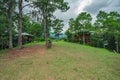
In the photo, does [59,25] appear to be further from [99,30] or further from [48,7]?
[48,7]

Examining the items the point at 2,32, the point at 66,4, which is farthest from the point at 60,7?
the point at 2,32

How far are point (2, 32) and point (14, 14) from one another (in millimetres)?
6941

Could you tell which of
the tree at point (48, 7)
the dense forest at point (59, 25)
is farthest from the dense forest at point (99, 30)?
the tree at point (48, 7)

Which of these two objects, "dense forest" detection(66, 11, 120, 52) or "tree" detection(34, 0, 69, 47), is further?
"dense forest" detection(66, 11, 120, 52)

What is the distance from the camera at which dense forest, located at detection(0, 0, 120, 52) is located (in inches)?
909

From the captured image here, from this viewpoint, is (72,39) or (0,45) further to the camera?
(72,39)

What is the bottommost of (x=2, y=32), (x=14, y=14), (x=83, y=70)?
(x=83, y=70)

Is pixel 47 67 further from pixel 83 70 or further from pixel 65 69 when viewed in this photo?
pixel 83 70

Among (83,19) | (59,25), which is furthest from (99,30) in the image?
(59,25)

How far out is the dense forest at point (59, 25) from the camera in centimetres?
2310

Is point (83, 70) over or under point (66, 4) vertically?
under

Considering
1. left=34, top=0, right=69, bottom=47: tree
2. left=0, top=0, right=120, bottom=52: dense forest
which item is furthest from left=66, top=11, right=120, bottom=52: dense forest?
left=34, top=0, right=69, bottom=47: tree

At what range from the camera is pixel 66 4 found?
24125 mm

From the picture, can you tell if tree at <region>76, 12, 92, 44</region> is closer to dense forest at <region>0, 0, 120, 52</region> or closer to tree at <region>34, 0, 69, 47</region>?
dense forest at <region>0, 0, 120, 52</region>
